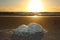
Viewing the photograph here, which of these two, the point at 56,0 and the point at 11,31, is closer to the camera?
the point at 11,31

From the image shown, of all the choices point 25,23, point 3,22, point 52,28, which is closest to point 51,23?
point 52,28

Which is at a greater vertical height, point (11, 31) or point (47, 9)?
point (47, 9)

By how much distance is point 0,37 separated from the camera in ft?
2.75

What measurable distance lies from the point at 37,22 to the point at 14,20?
0.38ft

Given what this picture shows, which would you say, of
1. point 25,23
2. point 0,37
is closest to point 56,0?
point 25,23

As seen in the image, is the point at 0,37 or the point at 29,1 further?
the point at 29,1

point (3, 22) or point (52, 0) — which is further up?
point (52, 0)

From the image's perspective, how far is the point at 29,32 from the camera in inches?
32.9

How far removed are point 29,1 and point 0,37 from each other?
26cm

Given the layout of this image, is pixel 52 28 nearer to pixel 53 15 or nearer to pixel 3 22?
pixel 53 15

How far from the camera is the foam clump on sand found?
827 mm

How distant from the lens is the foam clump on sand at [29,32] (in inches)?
32.6

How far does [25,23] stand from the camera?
2.77 feet

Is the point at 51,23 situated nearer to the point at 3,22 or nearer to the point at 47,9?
the point at 47,9
